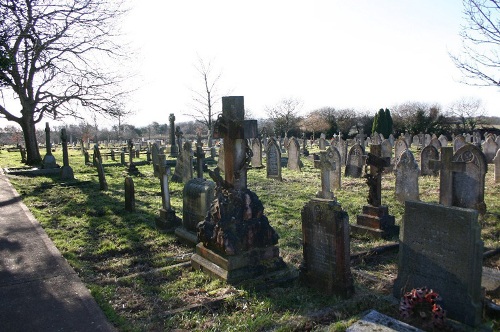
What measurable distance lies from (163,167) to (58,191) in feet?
22.2

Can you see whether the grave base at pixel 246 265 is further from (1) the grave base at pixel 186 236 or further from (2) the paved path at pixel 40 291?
(2) the paved path at pixel 40 291

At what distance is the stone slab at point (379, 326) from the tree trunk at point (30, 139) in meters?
22.0

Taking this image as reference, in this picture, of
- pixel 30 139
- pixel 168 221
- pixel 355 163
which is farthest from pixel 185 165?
pixel 30 139

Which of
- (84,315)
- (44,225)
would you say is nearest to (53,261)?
(84,315)

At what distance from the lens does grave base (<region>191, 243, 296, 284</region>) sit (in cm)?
539

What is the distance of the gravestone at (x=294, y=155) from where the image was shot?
60.5 feet

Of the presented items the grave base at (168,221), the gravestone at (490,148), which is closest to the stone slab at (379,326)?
the grave base at (168,221)

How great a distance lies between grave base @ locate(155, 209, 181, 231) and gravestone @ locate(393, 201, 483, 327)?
522 centimetres

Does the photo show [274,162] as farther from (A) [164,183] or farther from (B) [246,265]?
(B) [246,265]

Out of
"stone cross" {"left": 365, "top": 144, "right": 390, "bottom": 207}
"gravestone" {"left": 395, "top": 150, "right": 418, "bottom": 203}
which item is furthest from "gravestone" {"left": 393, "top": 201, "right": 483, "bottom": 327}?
"gravestone" {"left": 395, "top": 150, "right": 418, "bottom": 203}

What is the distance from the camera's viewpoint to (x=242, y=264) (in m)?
5.48

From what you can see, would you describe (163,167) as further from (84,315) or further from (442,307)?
(442,307)

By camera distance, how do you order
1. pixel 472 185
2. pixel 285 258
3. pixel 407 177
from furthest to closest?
pixel 407 177 < pixel 472 185 < pixel 285 258

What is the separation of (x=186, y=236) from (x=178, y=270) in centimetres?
135
